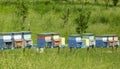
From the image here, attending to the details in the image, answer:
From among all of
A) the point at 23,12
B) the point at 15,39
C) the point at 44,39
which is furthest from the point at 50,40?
the point at 23,12

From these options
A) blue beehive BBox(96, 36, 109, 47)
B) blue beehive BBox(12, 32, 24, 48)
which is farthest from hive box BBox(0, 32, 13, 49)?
blue beehive BBox(96, 36, 109, 47)

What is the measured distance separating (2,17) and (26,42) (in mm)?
17108

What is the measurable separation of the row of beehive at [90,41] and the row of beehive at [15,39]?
3.82 m

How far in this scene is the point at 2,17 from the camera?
136 ft

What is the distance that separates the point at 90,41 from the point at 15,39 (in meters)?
7.18

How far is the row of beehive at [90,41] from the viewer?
27047mm

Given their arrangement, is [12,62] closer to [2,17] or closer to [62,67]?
[62,67]

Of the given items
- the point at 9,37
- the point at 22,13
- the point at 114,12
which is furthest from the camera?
the point at 114,12

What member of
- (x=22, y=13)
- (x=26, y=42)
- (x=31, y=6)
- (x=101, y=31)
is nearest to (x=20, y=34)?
(x=26, y=42)

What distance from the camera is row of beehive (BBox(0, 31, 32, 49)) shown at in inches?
944

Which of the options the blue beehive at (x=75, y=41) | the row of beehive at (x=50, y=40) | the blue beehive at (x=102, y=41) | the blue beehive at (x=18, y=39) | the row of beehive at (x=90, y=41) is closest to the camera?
the blue beehive at (x=18, y=39)

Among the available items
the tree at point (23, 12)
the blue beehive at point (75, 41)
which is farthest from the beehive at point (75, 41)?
the tree at point (23, 12)

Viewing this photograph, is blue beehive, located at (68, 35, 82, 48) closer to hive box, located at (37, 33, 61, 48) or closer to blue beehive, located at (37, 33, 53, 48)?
hive box, located at (37, 33, 61, 48)

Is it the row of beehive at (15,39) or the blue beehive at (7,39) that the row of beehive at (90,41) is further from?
the blue beehive at (7,39)
